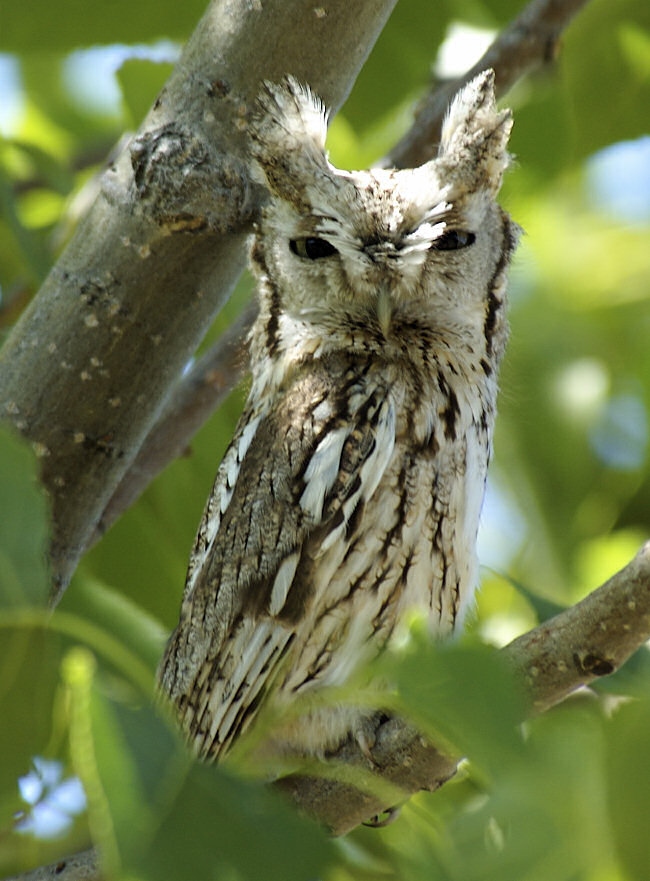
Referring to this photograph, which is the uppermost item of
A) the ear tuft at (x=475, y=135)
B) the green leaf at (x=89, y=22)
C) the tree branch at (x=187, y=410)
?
the ear tuft at (x=475, y=135)

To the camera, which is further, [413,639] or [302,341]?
[302,341]

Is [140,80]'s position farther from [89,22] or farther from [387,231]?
[387,231]

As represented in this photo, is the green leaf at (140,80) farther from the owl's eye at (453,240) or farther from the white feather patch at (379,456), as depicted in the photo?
the white feather patch at (379,456)

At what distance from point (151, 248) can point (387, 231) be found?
452 millimetres

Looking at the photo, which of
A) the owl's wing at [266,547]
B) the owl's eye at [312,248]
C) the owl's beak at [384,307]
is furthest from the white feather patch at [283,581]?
the owl's eye at [312,248]

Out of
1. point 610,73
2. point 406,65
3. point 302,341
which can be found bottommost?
point 302,341

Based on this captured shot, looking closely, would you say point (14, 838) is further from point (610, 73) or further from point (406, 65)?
point (610, 73)

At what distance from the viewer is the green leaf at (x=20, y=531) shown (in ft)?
3.05

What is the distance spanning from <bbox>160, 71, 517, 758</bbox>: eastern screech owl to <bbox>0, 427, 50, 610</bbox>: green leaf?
0.74 meters

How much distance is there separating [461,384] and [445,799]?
27.7 inches

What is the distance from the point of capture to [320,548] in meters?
1.66

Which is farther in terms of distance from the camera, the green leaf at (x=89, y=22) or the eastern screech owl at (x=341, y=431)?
the green leaf at (x=89, y=22)

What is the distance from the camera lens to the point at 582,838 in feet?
2.44

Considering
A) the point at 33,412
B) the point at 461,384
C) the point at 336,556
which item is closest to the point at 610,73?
the point at 461,384
